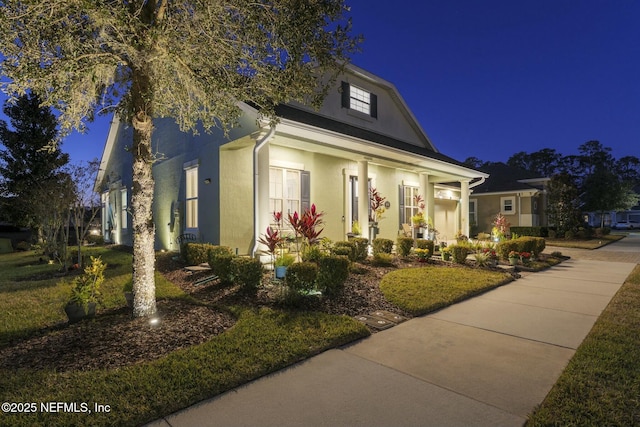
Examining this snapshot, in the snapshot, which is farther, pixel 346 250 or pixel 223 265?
pixel 346 250

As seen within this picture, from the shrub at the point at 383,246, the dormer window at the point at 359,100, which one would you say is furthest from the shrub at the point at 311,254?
the dormer window at the point at 359,100

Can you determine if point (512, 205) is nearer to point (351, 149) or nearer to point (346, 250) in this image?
point (351, 149)

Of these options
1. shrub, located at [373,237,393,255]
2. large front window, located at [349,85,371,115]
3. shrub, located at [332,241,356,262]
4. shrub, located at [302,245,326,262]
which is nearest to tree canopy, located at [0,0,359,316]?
shrub, located at [302,245,326,262]

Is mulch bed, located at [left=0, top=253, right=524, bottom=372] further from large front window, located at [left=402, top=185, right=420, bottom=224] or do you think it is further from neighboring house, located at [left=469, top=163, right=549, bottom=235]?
neighboring house, located at [left=469, top=163, right=549, bottom=235]

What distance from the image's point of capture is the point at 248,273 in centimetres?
571

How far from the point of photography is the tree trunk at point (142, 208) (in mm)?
4492

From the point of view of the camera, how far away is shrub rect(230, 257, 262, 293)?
570 centimetres

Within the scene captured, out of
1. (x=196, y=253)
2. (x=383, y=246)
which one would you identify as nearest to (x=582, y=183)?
(x=383, y=246)

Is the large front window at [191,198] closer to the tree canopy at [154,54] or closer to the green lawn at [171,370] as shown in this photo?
the tree canopy at [154,54]

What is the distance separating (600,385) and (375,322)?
99.4 inches

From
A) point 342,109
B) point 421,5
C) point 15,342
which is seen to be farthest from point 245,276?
point 421,5

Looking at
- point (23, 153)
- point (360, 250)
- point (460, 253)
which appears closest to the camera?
point (360, 250)

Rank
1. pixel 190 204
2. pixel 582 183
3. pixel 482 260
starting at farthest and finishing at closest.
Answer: pixel 582 183
pixel 190 204
pixel 482 260

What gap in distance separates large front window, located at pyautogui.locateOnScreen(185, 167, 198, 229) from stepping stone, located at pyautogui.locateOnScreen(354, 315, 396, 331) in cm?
685
